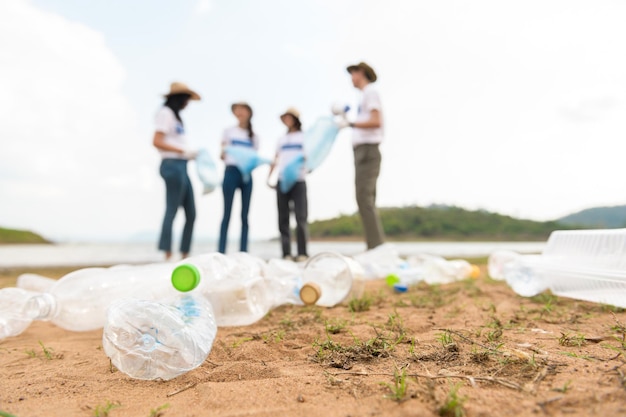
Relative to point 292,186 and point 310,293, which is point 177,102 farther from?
point 310,293

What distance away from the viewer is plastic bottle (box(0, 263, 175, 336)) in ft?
6.36

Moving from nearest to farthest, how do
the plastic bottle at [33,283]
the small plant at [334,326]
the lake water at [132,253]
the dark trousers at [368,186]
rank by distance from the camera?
the small plant at [334,326], the plastic bottle at [33,283], the dark trousers at [368,186], the lake water at [132,253]

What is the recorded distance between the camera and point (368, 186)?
14.0ft

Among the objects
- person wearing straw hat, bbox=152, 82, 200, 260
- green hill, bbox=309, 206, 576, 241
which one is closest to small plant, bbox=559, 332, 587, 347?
person wearing straw hat, bbox=152, 82, 200, 260

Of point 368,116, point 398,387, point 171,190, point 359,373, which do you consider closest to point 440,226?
point 368,116

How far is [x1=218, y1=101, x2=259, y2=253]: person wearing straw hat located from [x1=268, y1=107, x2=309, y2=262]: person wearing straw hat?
354 millimetres

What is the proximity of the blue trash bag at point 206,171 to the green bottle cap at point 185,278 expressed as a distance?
291 cm

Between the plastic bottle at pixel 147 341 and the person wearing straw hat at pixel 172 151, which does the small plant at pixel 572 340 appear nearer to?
the plastic bottle at pixel 147 341

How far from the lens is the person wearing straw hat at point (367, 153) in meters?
4.21

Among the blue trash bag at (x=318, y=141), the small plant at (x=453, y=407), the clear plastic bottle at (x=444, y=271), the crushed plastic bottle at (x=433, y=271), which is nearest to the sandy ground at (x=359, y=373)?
the small plant at (x=453, y=407)

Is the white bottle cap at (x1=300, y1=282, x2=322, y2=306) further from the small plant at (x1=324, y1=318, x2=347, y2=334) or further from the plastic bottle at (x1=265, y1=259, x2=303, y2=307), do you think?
the small plant at (x1=324, y1=318, x2=347, y2=334)

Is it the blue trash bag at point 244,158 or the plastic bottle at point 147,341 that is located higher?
the blue trash bag at point 244,158

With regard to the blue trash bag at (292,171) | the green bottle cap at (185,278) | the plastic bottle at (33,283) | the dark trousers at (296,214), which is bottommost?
the plastic bottle at (33,283)

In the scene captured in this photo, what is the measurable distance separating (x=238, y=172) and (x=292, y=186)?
2.04ft
